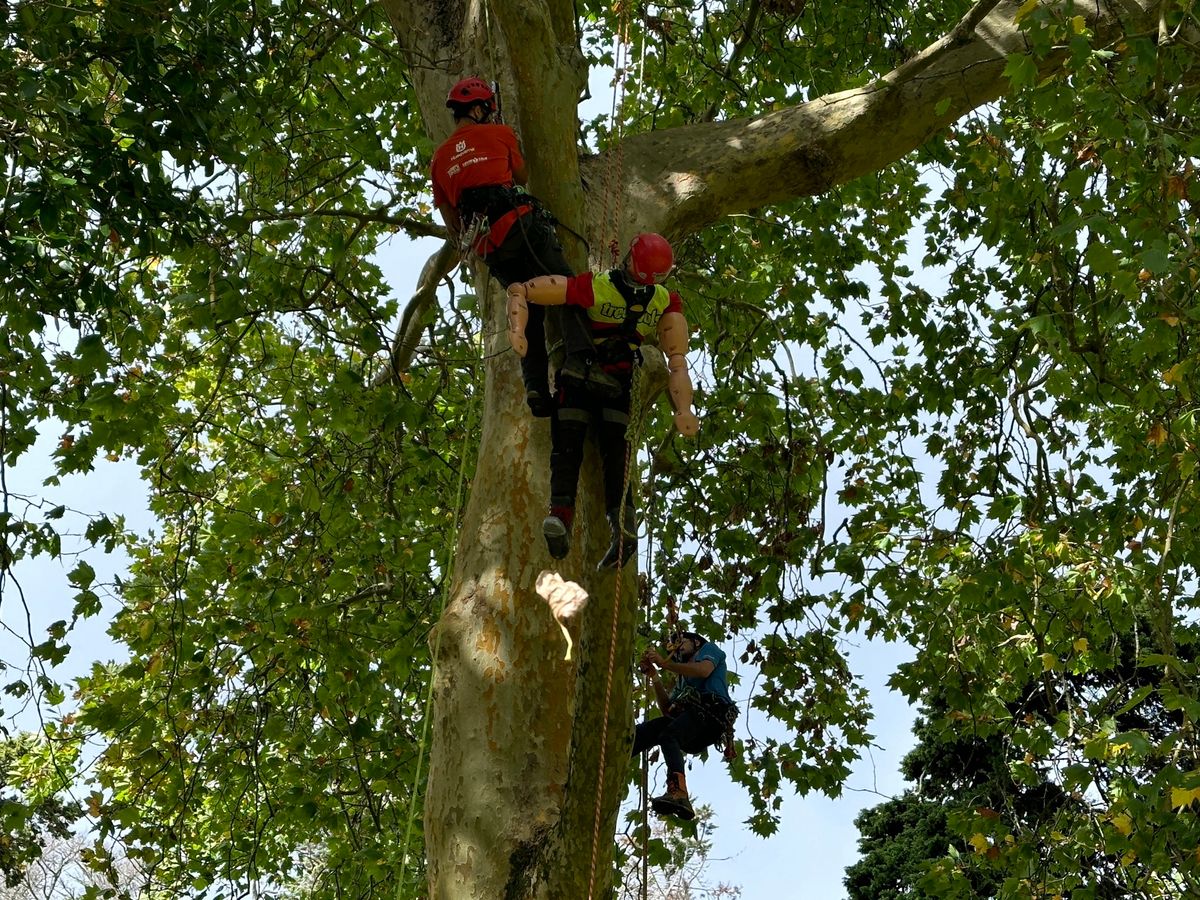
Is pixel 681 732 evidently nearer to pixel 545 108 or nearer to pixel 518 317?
pixel 518 317

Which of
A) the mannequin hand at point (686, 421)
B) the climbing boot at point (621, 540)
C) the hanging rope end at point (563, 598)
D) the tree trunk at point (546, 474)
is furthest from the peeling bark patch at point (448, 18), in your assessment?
the hanging rope end at point (563, 598)

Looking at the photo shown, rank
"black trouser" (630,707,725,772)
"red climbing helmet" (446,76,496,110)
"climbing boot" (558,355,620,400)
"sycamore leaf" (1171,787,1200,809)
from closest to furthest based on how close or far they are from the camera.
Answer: "sycamore leaf" (1171,787,1200,809), "climbing boot" (558,355,620,400), "red climbing helmet" (446,76,496,110), "black trouser" (630,707,725,772)

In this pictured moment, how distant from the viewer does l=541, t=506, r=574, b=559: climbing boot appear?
14.0ft

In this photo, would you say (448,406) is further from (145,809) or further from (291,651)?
(145,809)

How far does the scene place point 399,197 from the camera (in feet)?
28.9

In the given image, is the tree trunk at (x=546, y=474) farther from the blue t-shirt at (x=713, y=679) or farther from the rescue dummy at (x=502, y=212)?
the blue t-shirt at (x=713, y=679)

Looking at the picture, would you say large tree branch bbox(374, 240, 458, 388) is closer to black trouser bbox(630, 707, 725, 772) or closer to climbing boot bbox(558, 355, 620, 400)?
black trouser bbox(630, 707, 725, 772)

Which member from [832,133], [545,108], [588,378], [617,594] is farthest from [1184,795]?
[545,108]

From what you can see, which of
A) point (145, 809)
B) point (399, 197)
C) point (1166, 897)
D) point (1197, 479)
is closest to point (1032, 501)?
point (1197, 479)

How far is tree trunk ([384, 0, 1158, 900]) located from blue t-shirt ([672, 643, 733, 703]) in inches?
102

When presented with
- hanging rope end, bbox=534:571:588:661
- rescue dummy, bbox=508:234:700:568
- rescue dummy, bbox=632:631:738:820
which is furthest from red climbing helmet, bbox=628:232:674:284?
rescue dummy, bbox=632:631:738:820

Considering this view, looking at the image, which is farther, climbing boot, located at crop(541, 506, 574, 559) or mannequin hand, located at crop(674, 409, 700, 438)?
mannequin hand, located at crop(674, 409, 700, 438)

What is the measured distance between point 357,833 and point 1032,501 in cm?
516

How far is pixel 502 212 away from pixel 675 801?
3.29 m
